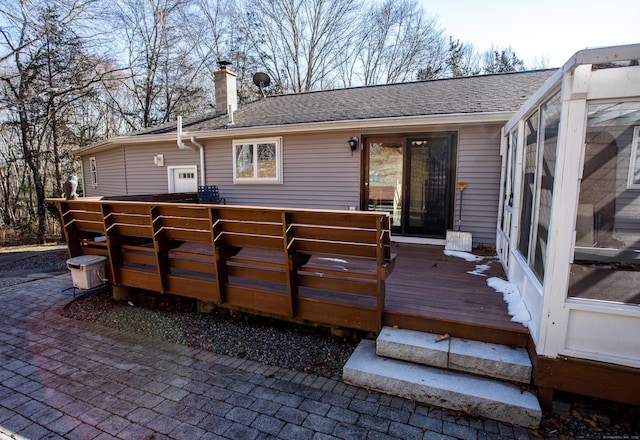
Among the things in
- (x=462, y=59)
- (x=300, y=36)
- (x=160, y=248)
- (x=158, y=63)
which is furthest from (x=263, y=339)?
(x=462, y=59)

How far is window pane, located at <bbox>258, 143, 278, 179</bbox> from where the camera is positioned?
6.79m

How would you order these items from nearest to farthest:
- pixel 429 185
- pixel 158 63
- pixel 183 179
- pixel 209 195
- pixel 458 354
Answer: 1. pixel 458 354
2. pixel 429 185
3. pixel 209 195
4. pixel 183 179
5. pixel 158 63

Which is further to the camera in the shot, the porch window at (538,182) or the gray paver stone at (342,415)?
the porch window at (538,182)

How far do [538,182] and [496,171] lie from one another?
9.26 feet

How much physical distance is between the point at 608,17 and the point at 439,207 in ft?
16.8

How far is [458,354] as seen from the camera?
2.35m

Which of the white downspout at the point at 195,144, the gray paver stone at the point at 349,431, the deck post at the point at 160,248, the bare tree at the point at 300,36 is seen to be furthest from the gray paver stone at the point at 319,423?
the bare tree at the point at 300,36

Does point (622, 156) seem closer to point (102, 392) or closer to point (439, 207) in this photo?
point (439, 207)

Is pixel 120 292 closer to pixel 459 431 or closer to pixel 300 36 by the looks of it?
pixel 459 431

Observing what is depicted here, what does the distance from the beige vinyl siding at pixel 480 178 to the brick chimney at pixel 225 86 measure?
579 cm

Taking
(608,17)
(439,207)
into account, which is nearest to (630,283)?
(439,207)

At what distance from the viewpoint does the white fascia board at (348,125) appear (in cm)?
493

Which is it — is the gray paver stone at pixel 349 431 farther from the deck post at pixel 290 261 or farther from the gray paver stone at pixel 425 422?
the deck post at pixel 290 261

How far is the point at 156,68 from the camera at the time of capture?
14.4m
